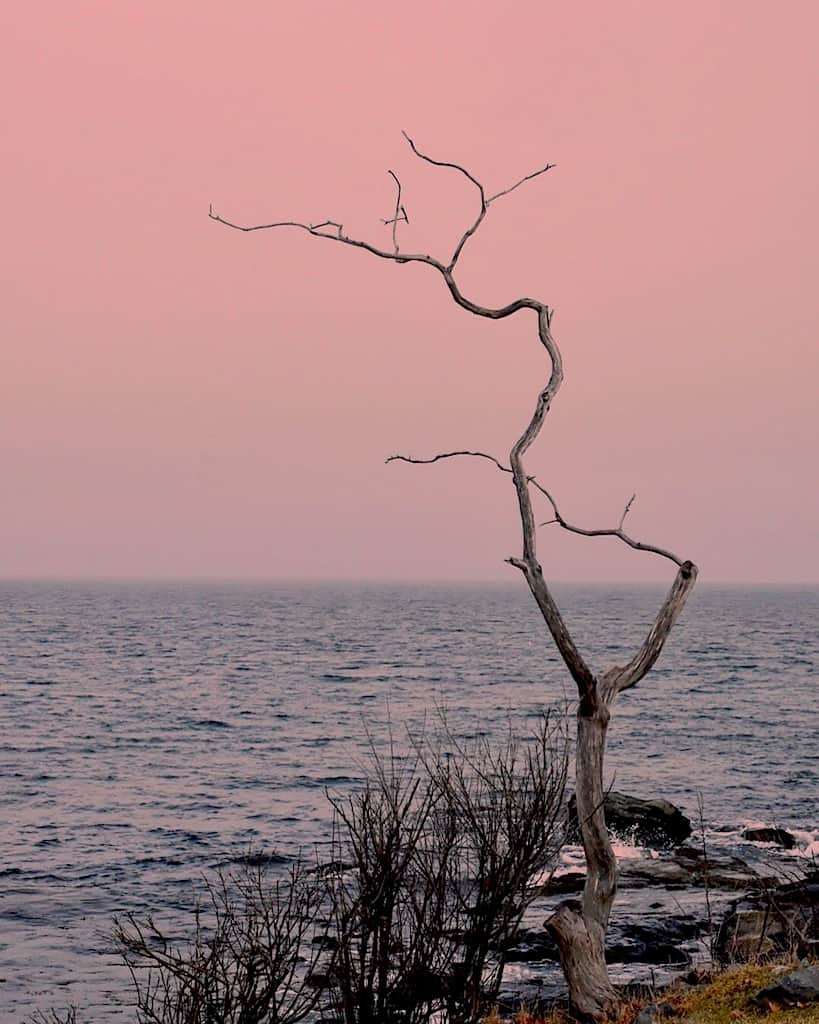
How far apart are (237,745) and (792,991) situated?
120ft

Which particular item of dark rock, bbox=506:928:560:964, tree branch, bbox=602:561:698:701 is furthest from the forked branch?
dark rock, bbox=506:928:560:964

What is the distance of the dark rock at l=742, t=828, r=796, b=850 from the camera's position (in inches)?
1168

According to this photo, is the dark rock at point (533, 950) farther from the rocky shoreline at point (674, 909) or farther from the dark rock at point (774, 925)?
the dark rock at point (774, 925)

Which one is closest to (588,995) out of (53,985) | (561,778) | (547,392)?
(561,778)

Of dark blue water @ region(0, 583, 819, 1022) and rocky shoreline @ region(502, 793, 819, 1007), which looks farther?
dark blue water @ region(0, 583, 819, 1022)

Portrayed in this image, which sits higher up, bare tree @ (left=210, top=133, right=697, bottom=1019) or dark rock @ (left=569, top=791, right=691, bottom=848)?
bare tree @ (left=210, top=133, right=697, bottom=1019)

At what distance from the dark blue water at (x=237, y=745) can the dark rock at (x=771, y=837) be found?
0.52 metres

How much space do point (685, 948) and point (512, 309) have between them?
12.4 m

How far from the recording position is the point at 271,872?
26688 mm

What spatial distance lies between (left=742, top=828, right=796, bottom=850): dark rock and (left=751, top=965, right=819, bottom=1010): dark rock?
1816 cm

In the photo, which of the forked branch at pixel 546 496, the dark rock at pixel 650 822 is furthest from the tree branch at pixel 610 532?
the dark rock at pixel 650 822

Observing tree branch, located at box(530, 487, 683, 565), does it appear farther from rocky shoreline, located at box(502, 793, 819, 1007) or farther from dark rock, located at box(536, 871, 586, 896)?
dark rock, located at box(536, 871, 586, 896)

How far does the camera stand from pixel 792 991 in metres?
12.2

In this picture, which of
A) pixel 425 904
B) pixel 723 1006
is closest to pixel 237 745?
pixel 723 1006
